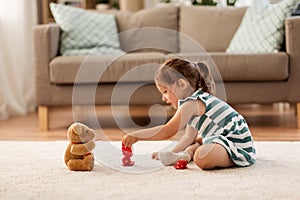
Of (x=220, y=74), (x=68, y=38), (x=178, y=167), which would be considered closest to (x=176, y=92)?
(x=178, y=167)

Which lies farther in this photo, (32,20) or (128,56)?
(32,20)

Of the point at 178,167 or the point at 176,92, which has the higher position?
the point at 176,92

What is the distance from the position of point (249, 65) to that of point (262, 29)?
15.9 inches

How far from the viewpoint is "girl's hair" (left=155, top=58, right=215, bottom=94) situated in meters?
2.41

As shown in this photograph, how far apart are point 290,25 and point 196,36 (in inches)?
33.9

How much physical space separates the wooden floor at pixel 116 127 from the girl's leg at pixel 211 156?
105cm

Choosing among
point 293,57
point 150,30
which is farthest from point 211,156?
point 150,30

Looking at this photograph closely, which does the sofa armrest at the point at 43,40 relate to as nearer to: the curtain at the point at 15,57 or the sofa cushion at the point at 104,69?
the sofa cushion at the point at 104,69

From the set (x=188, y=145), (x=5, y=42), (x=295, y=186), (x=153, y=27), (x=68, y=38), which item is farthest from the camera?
(x=5, y=42)

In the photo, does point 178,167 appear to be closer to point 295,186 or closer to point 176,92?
point 176,92

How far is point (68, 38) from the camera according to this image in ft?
13.8

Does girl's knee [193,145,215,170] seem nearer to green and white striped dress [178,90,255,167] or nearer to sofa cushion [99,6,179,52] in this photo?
green and white striped dress [178,90,255,167]

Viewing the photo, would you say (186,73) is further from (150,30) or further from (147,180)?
(150,30)

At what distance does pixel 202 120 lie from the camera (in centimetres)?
244
